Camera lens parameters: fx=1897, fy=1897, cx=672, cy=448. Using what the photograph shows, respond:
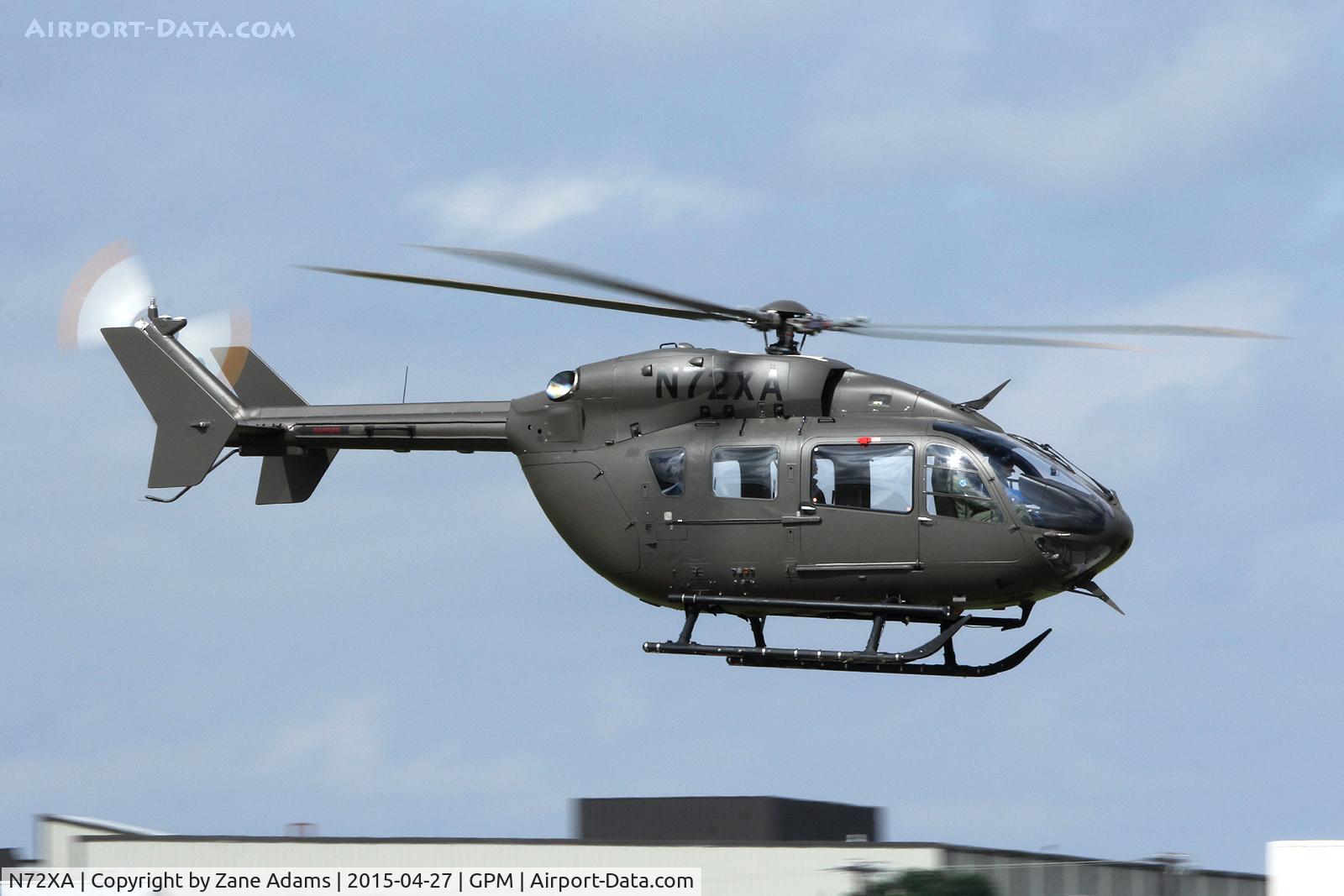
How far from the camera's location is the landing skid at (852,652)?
69.8 feet

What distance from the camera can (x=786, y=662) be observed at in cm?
2161

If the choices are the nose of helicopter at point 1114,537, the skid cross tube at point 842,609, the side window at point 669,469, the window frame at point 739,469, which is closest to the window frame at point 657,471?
the side window at point 669,469

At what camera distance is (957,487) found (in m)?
20.9

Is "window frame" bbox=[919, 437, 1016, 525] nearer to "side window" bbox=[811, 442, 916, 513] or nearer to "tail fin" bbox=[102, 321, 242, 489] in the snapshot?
"side window" bbox=[811, 442, 916, 513]

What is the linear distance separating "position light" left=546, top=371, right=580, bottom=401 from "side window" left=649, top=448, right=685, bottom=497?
1.38m

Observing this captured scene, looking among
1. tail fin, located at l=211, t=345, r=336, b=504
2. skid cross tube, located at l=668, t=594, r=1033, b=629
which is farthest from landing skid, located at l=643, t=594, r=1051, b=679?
tail fin, located at l=211, t=345, r=336, b=504

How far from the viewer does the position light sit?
22938 mm

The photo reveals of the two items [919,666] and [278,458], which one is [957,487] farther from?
[278,458]

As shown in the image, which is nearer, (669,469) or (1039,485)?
(1039,485)

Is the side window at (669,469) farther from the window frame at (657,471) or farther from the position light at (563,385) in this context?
the position light at (563,385)

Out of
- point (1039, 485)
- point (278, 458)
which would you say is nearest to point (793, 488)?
point (1039, 485)

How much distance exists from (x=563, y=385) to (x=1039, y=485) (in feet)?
19.3

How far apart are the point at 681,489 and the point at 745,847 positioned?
15.0 m

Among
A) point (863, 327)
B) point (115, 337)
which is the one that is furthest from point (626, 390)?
point (115, 337)
